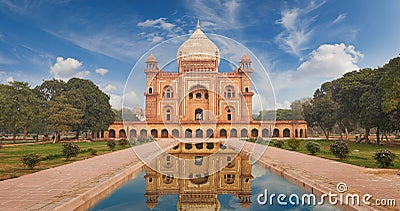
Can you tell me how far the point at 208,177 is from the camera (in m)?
7.99

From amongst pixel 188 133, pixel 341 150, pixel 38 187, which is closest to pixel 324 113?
pixel 188 133

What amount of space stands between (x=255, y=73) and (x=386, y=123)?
1562 cm

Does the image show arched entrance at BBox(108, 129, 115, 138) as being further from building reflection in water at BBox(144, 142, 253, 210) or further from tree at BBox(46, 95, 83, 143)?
building reflection in water at BBox(144, 142, 253, 210)

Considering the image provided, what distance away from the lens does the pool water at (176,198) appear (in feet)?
17.3

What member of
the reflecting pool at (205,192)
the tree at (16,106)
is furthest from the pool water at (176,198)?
the tree at (16,106)

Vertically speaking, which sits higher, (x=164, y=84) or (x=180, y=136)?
(x=164, y=84)

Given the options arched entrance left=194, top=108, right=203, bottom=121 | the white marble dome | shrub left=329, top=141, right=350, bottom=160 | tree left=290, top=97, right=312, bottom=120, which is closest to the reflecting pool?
the white marble dome

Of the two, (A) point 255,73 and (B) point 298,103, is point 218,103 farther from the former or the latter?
(A) point 255,73

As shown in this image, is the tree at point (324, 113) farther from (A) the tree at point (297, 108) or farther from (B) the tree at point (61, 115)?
(B) the tree at point (61, 115)

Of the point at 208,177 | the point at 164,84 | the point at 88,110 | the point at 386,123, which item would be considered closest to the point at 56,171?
the point at 208,177

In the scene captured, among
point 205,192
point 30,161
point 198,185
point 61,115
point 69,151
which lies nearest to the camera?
point 205,192

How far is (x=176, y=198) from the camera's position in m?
5.92

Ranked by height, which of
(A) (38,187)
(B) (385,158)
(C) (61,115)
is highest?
(C) (61,115)

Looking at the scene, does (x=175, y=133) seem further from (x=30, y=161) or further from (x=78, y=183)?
(x=78, y=183)
